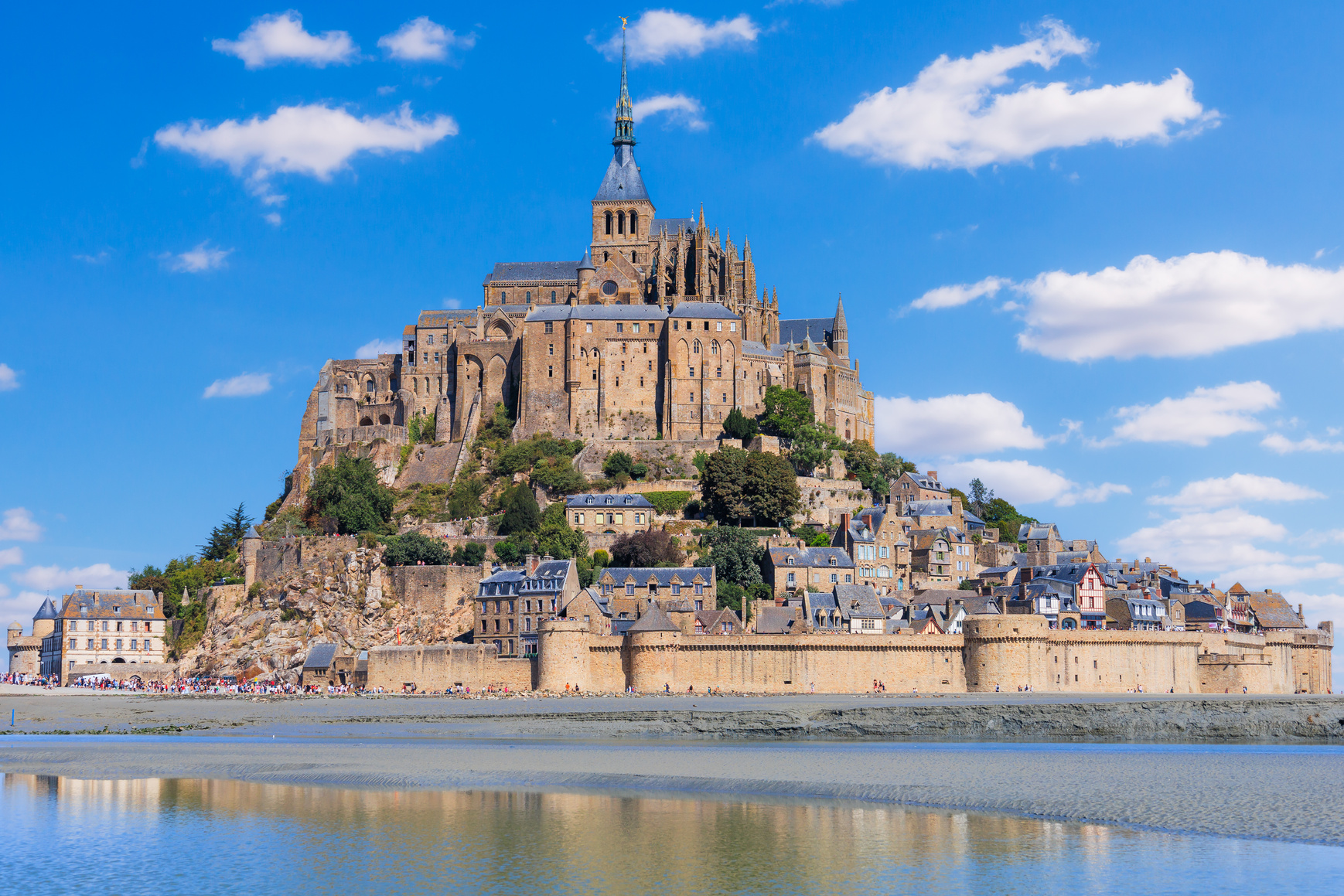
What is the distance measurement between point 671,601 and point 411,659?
37.1ft


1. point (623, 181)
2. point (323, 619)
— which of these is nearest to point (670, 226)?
point (623, 181)

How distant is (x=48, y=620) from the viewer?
76.6 meters

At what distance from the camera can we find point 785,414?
79.8m

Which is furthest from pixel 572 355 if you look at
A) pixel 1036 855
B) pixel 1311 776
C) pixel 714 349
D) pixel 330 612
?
pixel 1036 855

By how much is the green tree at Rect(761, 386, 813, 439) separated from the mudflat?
28.6 m

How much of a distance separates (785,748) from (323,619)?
103ft

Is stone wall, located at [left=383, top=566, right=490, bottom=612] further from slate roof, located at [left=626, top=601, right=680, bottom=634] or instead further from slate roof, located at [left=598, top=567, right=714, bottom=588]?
slate roof, located at [left=626, top=601, right=680, bottom=634]

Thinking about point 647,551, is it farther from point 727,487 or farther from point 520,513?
point 520,513

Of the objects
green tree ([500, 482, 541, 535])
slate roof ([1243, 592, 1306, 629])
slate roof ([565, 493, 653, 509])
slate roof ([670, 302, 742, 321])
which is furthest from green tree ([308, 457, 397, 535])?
slate roof ([1243, 592, 1306, 629])

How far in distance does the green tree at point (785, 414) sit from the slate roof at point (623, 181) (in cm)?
2118

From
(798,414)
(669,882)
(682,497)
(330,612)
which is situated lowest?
(669,882)

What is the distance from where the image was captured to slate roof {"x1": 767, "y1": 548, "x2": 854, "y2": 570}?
65.0m

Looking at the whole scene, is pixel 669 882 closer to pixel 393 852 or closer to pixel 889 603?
pixel 393 852

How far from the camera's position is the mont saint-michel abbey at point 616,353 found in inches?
3206
